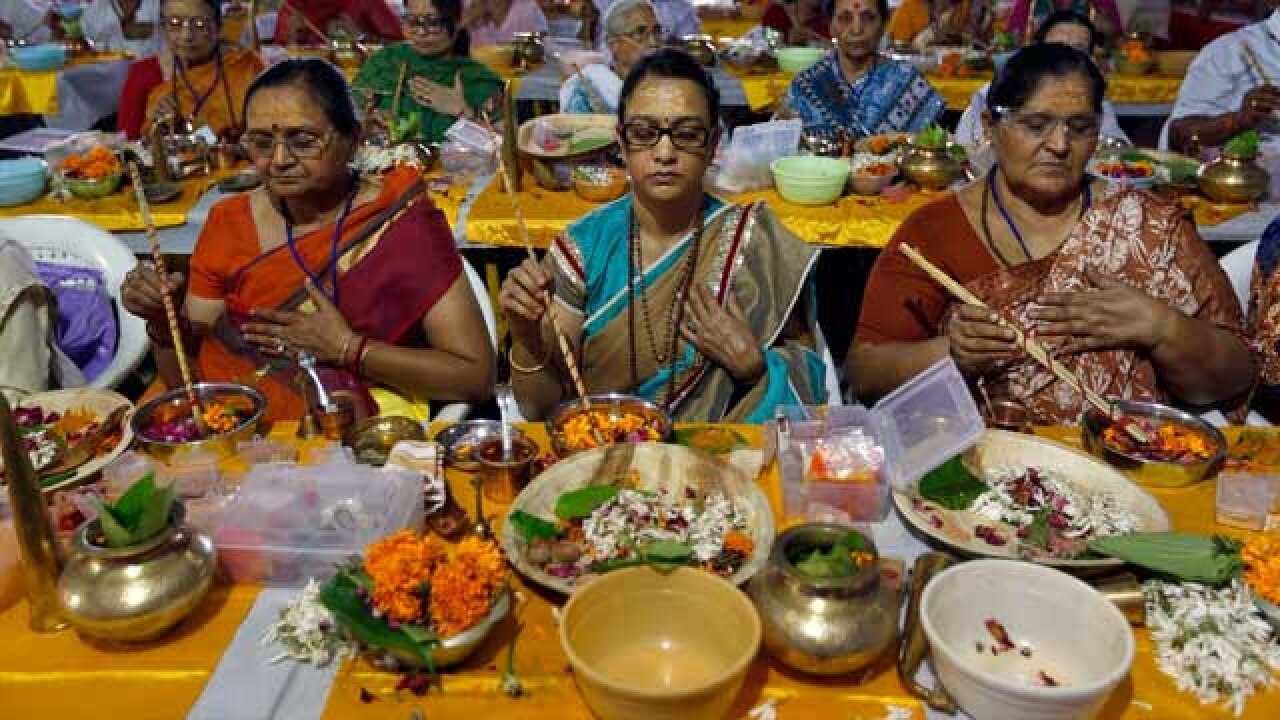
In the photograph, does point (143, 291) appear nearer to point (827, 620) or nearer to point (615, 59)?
point (827, 620)

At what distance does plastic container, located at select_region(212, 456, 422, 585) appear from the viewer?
6.30 ft

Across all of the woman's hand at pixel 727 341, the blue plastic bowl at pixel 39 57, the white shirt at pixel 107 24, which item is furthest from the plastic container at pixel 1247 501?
the white shirt at pixel 107 24

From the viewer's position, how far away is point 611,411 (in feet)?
8.30

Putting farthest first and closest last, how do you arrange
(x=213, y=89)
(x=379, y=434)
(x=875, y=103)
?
(x=875, y=103), (x=213, y=89), (x=379, y=434)

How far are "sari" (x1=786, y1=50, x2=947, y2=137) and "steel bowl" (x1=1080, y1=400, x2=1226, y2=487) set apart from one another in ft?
11.1

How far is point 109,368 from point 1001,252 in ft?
10.2

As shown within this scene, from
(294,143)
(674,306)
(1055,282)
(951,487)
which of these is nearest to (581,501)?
(951,487)

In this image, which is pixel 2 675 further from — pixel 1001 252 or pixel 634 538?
pixel 1001 252

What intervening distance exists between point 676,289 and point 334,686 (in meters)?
1.70

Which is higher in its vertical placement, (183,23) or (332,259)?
(183,23)

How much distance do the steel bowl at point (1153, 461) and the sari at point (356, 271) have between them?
1.88 m

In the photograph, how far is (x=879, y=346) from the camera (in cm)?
307

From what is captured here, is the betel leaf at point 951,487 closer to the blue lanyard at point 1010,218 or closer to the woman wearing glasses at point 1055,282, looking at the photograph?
the woman wearing glasses at point 1055,282

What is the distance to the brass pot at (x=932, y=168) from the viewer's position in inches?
184
